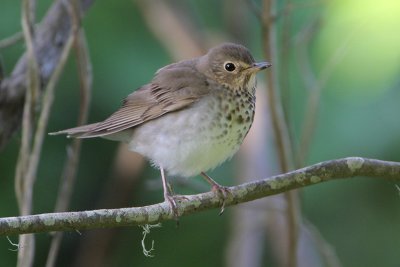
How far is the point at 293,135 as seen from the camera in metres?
4.87

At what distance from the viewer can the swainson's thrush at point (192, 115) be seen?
3.49 meters

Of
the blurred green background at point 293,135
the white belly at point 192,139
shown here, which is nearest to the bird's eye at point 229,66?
the white belly at point 192,139

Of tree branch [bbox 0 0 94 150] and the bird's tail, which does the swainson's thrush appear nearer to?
the bird's tail

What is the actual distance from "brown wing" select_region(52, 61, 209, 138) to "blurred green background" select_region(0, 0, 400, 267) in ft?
3.38

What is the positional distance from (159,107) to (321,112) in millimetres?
1771

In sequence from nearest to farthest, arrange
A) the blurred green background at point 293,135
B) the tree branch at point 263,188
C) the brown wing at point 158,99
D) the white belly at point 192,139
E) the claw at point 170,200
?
1. the tree branch at point 263,188
2. the claw at point 170,200
3. the white belly at point 192,139
4. the brown wing at point 158,99
5. the blurred green background at point 293,135

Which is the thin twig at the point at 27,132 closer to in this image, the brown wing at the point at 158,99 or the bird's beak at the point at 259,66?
the brown wing at the point at 158,99

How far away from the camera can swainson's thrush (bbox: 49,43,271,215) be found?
349 centimetres

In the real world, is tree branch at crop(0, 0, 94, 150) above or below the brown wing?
above

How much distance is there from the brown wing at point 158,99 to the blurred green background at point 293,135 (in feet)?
3.38

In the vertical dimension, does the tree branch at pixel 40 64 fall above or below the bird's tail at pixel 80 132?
above

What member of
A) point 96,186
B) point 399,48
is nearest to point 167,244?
point 96,186

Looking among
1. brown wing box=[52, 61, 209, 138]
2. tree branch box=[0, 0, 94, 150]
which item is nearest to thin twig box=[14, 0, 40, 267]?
tree branch box=[0, 0, 94, 150]

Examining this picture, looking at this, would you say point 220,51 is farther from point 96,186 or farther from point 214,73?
point 96,186
